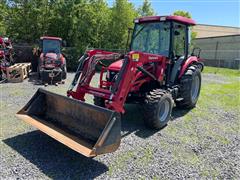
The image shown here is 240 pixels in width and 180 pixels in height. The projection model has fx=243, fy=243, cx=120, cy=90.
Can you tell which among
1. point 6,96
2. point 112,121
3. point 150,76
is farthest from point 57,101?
point 6,96

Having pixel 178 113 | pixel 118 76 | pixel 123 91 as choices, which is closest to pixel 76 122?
pixel 123 91

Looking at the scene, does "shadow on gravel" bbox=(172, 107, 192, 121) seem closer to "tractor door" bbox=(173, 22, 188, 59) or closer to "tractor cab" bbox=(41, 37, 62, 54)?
"tractor door" bbox=(173, 22, 188, 59)

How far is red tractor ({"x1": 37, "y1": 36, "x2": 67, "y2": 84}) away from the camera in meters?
10.6

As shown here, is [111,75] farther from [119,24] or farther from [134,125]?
[119,24]

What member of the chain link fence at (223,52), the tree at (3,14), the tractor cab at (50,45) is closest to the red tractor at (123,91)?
the tractor cab at (50,45)

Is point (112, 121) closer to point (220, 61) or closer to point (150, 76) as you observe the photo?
point (150, 76)

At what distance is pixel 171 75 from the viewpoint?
5.98 meters

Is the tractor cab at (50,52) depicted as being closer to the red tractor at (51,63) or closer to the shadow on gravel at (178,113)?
the red tractor at (51,63)

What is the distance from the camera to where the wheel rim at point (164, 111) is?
5.14m

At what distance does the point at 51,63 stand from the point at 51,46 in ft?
4.89

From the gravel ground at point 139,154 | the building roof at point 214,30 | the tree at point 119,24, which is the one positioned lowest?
the gravel ground at point 139,154

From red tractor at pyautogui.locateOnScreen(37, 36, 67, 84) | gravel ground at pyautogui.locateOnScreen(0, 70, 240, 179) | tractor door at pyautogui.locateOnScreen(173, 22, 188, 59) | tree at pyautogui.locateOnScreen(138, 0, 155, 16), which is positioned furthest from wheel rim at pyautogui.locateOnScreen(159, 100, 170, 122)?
tree at pyautogui.locateOnScreen(138, 0, 155, 16)

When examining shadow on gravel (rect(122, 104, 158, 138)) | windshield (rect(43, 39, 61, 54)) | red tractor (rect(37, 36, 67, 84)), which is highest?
windshield (rect(43, 39, 61, 54))

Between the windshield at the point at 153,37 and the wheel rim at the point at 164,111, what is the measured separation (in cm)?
127
